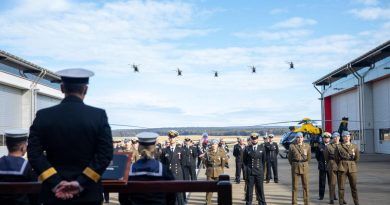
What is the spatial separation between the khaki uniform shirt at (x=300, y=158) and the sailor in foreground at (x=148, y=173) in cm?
805

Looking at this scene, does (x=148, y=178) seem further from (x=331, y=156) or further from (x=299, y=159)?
(x=331, y=156)

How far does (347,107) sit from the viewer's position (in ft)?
155

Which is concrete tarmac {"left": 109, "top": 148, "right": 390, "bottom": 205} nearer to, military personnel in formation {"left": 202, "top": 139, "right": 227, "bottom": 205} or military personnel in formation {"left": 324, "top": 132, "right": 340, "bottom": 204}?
military personnel in formation {"left": 324, "top": 132, "right": 340, "bottom": 204}

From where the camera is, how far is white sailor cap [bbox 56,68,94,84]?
11.7 feet

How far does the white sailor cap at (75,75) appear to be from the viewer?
11.7ft

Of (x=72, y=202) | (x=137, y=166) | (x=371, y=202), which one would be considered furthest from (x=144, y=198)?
(x=371, y=202)

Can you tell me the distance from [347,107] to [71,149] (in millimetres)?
46427

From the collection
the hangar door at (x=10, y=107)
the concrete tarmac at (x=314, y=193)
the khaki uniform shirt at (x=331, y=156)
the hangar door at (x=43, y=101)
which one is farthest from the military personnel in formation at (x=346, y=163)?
the hangar door at (x=43, y=101)

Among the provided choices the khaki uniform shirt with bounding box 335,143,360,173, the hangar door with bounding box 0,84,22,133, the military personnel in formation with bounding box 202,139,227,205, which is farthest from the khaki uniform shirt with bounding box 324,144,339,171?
the hangar door with bounding box 0,84,22,133

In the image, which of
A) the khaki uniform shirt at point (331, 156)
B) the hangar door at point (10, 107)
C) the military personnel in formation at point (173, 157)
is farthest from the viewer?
the hangar door at point (10, 107)

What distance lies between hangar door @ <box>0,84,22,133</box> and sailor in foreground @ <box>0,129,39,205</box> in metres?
30.9

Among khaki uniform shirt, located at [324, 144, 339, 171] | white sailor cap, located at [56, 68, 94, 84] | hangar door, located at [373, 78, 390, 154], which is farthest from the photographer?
hangar door, located at [373, 78, 390, 154]

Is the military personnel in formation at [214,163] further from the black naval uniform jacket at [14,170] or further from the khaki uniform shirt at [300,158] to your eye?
the black naval uniform jacket at [14,170]

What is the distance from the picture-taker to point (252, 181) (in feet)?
40.9
